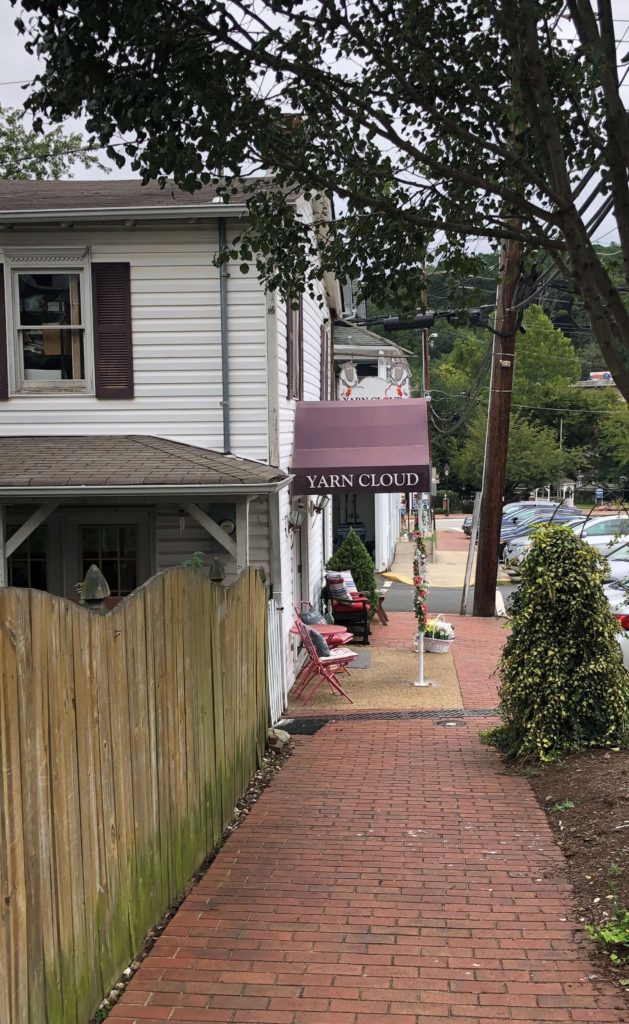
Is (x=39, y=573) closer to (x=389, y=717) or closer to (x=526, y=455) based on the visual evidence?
(x=389, y=717)

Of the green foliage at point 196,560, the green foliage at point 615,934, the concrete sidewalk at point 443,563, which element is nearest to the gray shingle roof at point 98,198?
the green foliage at point 196,560

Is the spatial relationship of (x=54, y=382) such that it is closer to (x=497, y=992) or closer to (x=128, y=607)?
(x=128, y=607)

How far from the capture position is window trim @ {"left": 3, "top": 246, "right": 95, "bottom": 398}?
11.5m

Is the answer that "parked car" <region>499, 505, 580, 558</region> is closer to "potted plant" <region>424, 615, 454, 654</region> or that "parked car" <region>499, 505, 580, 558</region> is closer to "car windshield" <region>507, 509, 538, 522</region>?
"car windshield" <region>507, 509, 538, 522</region>

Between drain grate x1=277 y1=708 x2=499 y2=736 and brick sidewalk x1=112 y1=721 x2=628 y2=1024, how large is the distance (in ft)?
7.66

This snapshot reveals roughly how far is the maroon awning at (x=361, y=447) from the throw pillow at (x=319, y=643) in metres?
1.88

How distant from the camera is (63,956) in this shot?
3979mm

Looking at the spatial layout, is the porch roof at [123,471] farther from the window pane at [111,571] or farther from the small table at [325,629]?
the small table at [325,629]

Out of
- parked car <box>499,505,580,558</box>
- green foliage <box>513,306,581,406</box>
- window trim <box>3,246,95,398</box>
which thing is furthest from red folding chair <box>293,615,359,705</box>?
green foliage <box>513,306,581,406</box>

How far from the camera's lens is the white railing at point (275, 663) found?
10188mm

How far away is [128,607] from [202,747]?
1893 mm

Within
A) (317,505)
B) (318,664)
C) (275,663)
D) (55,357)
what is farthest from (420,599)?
(55,357)

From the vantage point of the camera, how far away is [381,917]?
555 centimetres

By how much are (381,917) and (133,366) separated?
25.0 feet
